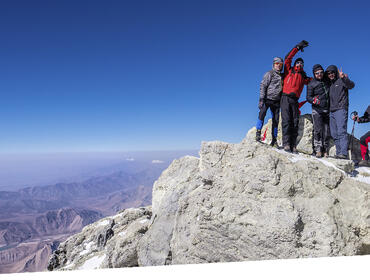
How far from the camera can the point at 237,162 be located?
851 cm

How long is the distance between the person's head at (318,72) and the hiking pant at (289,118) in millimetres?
1635

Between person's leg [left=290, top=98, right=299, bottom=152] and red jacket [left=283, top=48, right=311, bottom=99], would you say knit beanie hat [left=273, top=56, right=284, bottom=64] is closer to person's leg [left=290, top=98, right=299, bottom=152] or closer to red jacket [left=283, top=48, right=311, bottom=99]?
red jacket [left=283, top=48, right=311, bottom=99]

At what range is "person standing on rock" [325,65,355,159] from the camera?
9466mm

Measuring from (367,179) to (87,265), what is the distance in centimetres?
1869

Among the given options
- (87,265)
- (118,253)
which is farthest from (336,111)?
(87,265)

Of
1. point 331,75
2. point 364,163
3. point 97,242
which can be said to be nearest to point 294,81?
point 331,75

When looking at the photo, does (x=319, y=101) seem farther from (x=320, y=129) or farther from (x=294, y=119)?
(x=294, y=119)

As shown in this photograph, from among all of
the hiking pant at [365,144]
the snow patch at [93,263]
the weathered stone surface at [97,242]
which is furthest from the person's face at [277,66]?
the snow patch at [93,263]

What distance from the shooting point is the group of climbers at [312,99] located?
9656mm

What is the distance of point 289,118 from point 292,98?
975 millimetres

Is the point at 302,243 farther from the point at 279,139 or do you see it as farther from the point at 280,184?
the point at 279,139

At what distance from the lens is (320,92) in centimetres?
1014

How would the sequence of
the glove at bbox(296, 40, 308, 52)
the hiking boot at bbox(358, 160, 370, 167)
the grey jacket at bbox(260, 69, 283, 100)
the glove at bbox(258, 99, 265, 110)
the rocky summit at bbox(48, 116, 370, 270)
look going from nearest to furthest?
the rocky summit at bbox(48, 116, 370, 270), the hiking boot at bbox(358, 160, 370, 167), the glove at bbox(296, 40, 308, 52), the grey jacket at bbox(260, 69, 283, 100), the glove at bbox(258, 99, 265, 110)

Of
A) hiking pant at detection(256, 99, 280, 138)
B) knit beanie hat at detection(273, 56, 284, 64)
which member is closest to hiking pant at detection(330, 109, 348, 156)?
hiking pant at detection(256, 99, 280, 138)
